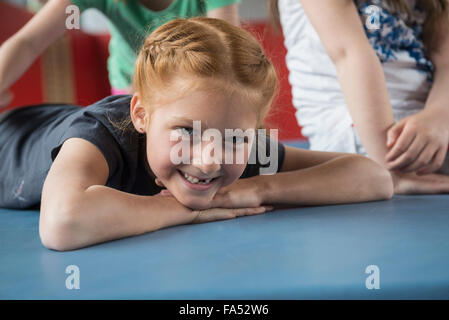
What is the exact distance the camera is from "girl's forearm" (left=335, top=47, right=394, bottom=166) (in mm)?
806

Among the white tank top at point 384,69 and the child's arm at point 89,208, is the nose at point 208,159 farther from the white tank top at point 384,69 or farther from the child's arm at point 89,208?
the white tank top at point 384,69

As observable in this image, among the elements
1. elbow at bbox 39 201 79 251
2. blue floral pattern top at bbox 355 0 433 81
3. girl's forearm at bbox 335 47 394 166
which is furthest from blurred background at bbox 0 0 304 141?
elbow at bbox 39 201 79 251

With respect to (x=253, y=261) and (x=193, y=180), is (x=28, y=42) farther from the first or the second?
(x=253, y=261)

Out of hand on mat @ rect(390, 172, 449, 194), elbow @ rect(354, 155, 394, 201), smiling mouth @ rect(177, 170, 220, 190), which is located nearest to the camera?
smiling mouth @ rect(177, 170, 220, 190)

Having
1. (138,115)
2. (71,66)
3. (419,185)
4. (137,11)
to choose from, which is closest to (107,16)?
(137,11)

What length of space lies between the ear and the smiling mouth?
90 millimetres

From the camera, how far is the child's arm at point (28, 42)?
95cm

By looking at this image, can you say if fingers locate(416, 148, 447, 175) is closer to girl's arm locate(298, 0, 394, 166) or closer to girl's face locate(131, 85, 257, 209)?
girl's arm locate(298, 0, 394, 166)

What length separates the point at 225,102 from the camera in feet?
1.89

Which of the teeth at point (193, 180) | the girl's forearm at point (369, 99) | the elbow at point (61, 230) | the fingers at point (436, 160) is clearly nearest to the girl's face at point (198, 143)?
the teeth at point (193, 180)

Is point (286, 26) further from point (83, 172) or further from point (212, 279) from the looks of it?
point (212, 279)

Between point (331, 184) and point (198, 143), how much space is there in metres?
0.25

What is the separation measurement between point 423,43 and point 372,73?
0.92 feet

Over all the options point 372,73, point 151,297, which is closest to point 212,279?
point 151,297
